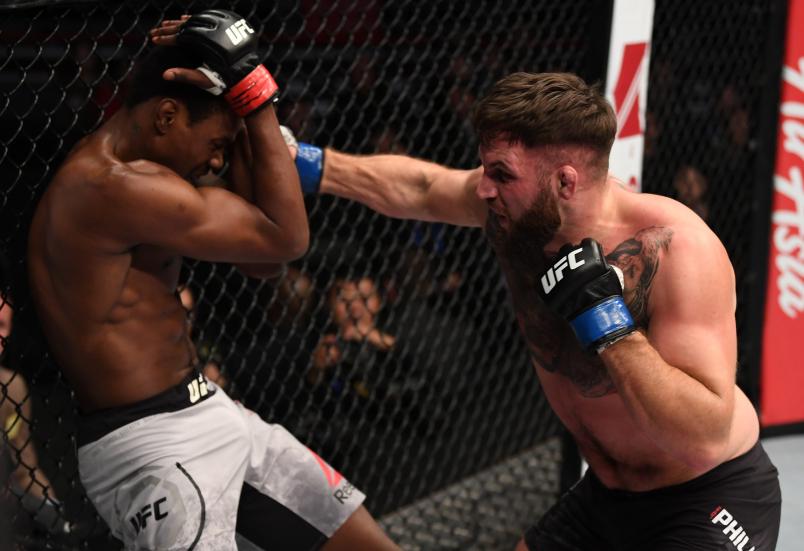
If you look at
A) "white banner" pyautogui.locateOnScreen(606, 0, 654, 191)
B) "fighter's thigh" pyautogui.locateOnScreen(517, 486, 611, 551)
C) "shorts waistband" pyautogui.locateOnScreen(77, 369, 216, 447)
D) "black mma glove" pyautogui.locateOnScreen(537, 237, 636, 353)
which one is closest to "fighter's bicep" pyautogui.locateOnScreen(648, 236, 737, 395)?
"black mma glove" pyautogui.locateOnScreen(537, 237, 636, 353)

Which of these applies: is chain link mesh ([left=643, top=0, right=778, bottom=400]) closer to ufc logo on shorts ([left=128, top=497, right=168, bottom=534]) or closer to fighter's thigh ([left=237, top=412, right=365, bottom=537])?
fighter's thigh ([left=237, top=412, right=365, bottom=537])

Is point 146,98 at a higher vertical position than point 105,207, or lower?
higher

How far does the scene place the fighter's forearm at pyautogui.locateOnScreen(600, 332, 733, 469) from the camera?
1827mm

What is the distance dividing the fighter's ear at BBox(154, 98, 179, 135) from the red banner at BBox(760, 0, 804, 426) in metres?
2.66

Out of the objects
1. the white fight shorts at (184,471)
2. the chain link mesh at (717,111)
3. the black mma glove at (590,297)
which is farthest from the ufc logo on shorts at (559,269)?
the chain link mesh at (717,111)

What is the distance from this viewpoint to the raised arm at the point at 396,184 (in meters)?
2.46

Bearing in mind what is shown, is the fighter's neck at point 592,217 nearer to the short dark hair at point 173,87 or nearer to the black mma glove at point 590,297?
the black mma glove at point 590,297

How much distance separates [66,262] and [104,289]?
0.08 metres

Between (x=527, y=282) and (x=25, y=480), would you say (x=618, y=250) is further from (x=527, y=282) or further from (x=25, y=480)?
(x=25, y=480)

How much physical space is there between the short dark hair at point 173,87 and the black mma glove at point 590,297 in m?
0.72

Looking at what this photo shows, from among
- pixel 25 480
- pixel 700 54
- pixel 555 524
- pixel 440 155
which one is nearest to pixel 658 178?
pixel 700 54

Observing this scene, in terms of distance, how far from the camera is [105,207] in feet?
6.38

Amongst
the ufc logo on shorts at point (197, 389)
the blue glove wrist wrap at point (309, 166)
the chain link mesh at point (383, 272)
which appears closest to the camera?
the ufc logo on shorts at point (197, 389)

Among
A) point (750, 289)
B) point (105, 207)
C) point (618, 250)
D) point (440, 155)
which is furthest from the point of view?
point (750, 289)
